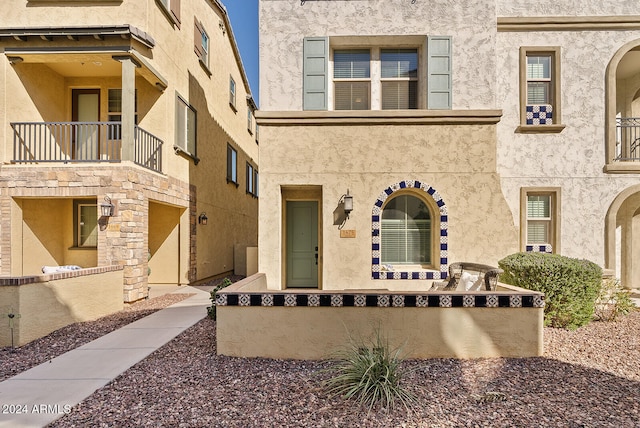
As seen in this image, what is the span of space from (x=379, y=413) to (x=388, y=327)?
136 cm

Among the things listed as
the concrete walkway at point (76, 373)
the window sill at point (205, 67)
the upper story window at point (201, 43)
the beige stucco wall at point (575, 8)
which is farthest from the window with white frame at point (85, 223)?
the beige stucco wall at point (575, 8)

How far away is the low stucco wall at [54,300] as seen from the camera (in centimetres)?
536

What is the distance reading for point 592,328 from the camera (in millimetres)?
6070

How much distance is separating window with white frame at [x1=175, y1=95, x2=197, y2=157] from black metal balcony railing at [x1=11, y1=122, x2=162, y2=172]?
969 millimetres

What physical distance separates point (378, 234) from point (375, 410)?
455cm

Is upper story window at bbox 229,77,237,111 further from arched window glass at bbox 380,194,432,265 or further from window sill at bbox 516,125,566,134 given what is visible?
window sill at bbox 516,125,566,134

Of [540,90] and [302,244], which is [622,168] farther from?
[302,244]

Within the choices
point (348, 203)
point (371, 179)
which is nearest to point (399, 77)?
point (371, 179)

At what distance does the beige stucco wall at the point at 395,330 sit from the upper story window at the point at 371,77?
4813 millimetres

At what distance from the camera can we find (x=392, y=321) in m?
4.48

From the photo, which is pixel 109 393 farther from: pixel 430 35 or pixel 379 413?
pixel 430 35

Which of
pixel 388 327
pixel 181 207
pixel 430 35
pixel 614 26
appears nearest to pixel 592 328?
pixel 388 327

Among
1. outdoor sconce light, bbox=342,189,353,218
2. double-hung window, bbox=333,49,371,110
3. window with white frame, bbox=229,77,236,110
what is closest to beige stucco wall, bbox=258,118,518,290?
outdoor sconce light, bbox=342,189,353,218

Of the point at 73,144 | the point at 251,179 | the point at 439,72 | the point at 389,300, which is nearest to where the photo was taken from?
the point at 389,300
